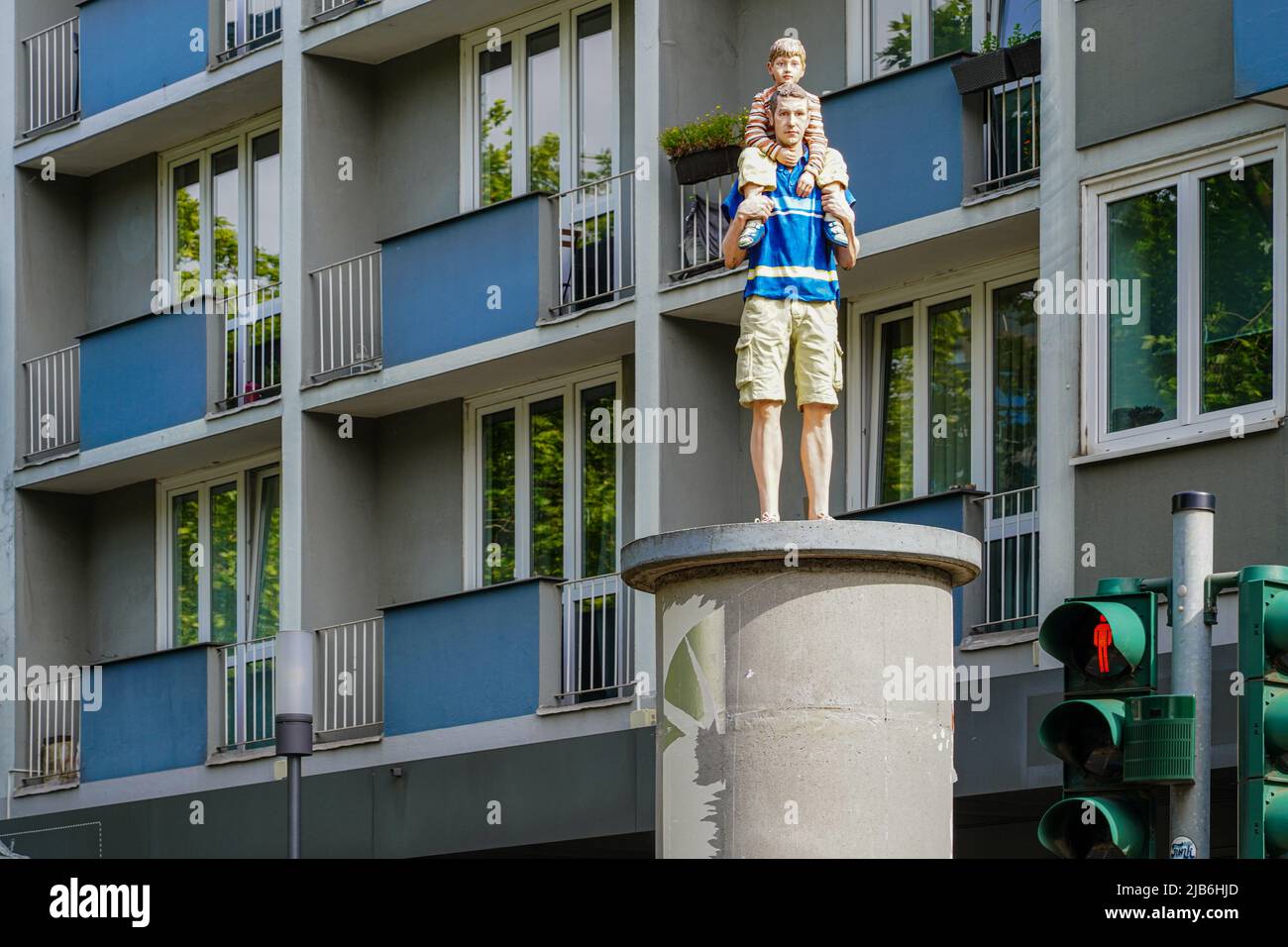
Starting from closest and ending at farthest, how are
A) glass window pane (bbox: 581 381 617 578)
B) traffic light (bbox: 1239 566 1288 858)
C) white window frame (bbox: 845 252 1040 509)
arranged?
traffic light (bbox: 1239 566 1288 858)
white window frame (bbox: 845 252 1040 509)
glass window pane (bbox: 581 381 617 578)

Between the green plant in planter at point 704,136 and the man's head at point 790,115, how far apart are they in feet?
23.8

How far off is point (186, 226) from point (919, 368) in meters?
9.38

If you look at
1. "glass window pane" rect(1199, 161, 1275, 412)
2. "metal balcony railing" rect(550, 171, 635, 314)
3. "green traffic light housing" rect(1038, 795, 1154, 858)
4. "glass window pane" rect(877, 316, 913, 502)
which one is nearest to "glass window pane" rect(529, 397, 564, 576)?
"metal balcony railing" rect(550, 171, 635, 314)

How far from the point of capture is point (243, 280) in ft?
82.4

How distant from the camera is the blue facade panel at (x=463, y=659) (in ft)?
67.6

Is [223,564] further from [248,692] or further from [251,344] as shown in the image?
[251,344]

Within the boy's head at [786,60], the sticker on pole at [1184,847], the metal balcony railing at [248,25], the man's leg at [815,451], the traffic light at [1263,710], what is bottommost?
the sticker on pole at [1184,847]

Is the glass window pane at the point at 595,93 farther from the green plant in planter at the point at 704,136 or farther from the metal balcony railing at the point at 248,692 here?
the metal balcony railing at the point at 248,692

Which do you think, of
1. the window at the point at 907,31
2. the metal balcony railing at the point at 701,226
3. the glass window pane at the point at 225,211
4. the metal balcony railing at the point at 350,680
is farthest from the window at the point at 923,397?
the glass window pane at the point at 225,211

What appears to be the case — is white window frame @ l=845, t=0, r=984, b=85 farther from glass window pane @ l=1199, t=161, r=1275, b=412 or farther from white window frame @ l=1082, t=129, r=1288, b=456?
glass window pane @ l=1199, t=161, r=1275, b=412

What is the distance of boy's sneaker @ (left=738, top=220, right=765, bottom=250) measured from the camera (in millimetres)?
12203

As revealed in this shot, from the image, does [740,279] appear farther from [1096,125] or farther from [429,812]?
[429,812]

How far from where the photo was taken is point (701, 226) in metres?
20.2

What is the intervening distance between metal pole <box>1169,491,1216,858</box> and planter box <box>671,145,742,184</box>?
33.1 feet
